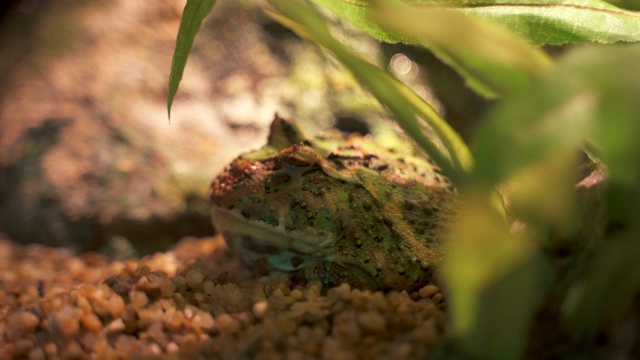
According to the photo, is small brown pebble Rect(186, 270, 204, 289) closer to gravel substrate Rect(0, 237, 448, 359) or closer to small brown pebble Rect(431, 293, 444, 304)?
gravel substrate Rect(0, 237, 448, 359)

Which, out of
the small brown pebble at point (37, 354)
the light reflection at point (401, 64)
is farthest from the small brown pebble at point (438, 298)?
the light reflection at point (401, 64)

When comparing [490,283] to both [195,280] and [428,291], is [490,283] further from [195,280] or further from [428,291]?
[195,280]

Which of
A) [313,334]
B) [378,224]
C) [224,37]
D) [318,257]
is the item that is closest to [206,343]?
[313,334]

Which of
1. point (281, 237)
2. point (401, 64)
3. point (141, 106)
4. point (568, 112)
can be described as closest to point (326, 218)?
point (281, 237)

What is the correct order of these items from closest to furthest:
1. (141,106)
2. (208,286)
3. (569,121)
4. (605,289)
Answer: (569,121), (605,289), (208,286), (141,106)

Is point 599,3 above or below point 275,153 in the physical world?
above

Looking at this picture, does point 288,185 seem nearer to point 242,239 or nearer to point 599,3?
point 242,239
